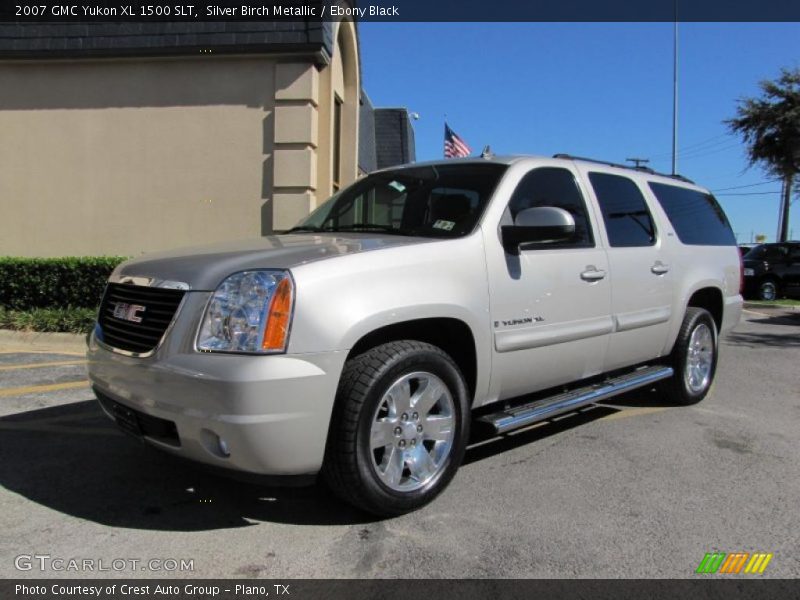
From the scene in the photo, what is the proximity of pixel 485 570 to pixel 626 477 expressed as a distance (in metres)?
1.46

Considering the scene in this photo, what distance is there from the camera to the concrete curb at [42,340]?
7941 mm

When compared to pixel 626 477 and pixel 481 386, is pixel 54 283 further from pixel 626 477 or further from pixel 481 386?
pixel 626 477

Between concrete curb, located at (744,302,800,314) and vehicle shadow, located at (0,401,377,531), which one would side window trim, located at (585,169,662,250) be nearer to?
vehicle shadow, located at (0,401,377,531)

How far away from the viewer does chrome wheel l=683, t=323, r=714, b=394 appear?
5.35 meters

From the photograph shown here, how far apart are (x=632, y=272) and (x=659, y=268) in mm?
424

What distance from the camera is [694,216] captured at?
18.1 feet

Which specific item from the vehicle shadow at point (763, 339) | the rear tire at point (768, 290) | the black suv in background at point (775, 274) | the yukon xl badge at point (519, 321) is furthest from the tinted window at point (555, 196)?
the rear tire at point (768, 290)

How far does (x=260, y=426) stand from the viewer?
263 cm

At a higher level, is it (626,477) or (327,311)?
(327,311)

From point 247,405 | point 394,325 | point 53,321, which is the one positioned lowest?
point 53,321

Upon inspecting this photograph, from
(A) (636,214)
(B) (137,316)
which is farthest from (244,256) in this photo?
(A) (636,214)

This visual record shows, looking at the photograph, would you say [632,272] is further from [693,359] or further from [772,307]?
[772,307]

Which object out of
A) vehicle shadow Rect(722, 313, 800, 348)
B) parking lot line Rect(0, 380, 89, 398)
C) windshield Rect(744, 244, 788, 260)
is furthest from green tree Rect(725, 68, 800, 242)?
parking lot line Rect(0, 380, 89, 398)

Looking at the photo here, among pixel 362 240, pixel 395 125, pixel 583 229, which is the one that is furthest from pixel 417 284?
pixel 395 125
